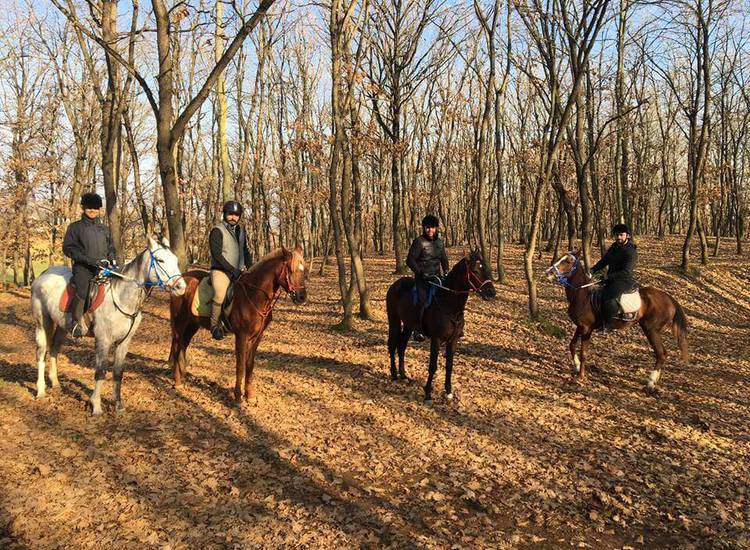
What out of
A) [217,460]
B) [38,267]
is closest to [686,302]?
[217,460]

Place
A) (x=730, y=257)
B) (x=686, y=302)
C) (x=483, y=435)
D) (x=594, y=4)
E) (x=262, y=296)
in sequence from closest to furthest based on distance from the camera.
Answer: (x=483, y=435), (x=262, y=296), (x=594, y=4), (x=686, y=302), (x=730, y=257)

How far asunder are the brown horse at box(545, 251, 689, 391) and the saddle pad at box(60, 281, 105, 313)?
8.13m

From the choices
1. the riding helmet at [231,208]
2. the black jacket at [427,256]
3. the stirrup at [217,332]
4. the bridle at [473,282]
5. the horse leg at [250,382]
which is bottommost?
the horse leg at [250,382]

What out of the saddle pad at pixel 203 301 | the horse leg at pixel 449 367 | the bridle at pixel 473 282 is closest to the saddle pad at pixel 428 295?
the bridle at pixel 473 282

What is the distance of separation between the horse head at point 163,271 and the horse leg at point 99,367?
1107 millimetres

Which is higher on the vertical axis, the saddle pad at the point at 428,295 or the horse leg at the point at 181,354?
the saddle pad at the point at 428,295

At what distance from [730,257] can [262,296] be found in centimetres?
2465

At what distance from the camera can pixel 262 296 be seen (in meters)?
7.08

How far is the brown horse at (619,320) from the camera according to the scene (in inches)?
354

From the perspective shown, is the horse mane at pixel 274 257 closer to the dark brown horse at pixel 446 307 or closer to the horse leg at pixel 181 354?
the horse leg at pixel 181 354

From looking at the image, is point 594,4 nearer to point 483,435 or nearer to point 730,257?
point 483,435

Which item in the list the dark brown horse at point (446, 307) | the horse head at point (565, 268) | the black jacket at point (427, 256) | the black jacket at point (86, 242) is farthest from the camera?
the horse head at point (565, 268)

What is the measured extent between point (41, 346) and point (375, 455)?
18.7 feet

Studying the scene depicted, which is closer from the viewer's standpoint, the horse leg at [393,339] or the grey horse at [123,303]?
the grey horse at [123,303]
